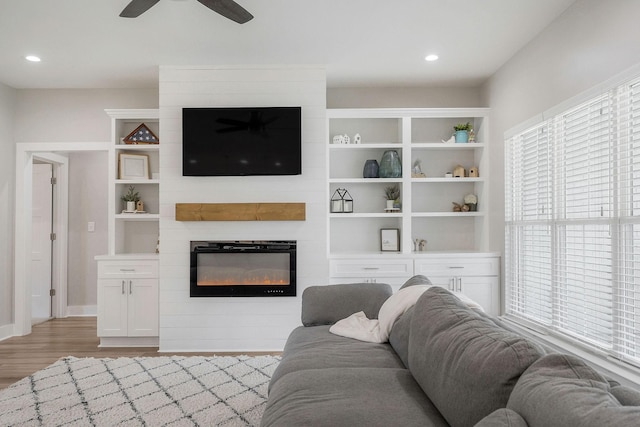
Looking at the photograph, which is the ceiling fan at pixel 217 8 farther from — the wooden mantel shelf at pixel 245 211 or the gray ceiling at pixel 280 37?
the wooden mantel shelf at pixel 245 211

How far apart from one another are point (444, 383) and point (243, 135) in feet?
10.9

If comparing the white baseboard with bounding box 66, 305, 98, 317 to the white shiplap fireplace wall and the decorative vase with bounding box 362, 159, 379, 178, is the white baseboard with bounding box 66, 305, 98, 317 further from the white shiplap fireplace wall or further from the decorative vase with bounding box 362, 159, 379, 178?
the decorative vase with bounding box 362, 159, 379, 178

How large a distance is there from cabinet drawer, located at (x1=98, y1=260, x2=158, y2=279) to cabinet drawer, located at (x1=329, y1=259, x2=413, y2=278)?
5.89 ft

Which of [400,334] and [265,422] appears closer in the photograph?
[265,422]

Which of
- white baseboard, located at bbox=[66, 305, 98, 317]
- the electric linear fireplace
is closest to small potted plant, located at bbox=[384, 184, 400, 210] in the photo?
the electric linear fireplace

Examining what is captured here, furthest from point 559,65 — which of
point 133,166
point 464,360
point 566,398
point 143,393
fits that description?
point 133,166

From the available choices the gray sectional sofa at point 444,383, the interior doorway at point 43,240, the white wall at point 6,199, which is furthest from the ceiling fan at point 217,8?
the interior doorway at point 43,240

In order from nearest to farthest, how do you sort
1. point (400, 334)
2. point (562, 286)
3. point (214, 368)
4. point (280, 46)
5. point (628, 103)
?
point (400, 334)
point (628, 103)
point (562, 286)
point (214, 368)
point (280, 46)

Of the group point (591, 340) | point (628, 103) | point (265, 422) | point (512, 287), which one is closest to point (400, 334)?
point (265, 422)

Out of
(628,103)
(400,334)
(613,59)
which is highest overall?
(613,59)

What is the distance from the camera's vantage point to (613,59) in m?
2.73

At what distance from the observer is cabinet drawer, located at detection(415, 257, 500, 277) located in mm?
4449

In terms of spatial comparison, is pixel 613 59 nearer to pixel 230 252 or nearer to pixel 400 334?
pixel 400 334

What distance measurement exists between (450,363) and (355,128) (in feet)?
12.8
